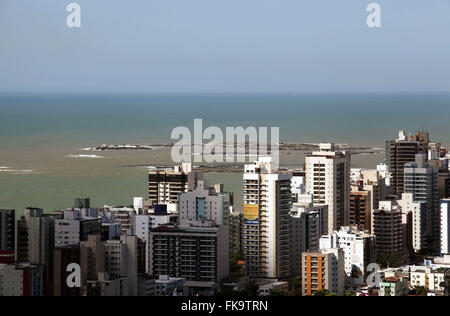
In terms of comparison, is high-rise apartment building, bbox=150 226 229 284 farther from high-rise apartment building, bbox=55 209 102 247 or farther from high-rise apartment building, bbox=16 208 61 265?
high-rise apartment building, bbox=16 208 61 265

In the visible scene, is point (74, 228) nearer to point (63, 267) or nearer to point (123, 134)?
point (63, 267)

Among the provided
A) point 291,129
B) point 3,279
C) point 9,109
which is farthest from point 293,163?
point 9,109

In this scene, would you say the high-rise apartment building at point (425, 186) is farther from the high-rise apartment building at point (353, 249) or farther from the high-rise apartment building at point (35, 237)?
the high-rise apartment building at point (35, 237)

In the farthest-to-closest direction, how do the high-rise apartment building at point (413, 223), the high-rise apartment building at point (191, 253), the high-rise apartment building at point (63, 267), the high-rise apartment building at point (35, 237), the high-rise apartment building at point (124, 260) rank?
the high-rise apartment building at point (413, 223), the high-rise apartment building at point (191, 253), the high-rise apartment building at point (35, 237), the high-rise apartment building at point (124, 260), the high-rise apartment building at point (63, 267)

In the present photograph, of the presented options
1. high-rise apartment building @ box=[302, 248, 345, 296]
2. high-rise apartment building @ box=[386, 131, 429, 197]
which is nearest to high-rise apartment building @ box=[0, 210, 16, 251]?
high-rise apartment building @ box=[302, 248, 345, 296]

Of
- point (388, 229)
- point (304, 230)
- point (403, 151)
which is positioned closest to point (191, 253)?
point (304, 230)

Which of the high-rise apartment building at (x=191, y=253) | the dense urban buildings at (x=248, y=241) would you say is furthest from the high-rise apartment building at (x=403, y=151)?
the high-rise apartment building at (x=191, y=253)
